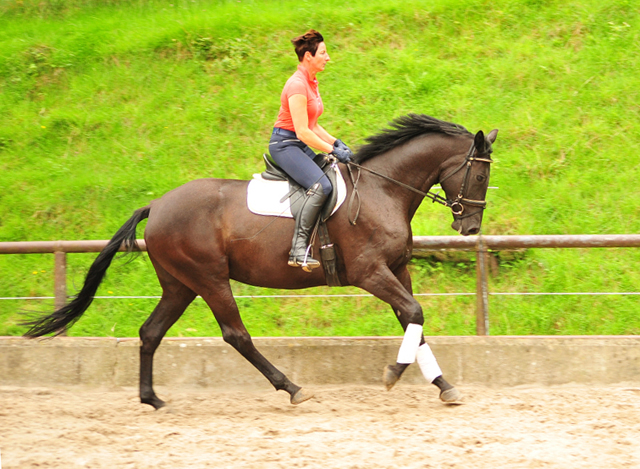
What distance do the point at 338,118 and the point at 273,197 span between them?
392 cm

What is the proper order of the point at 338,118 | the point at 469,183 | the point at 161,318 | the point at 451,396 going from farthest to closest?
1. the point at 338,118
2. the point at 161,318
3. the point at 469,183
4. the point at 451,396

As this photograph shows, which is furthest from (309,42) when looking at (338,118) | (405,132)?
(338,118)

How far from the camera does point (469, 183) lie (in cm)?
475

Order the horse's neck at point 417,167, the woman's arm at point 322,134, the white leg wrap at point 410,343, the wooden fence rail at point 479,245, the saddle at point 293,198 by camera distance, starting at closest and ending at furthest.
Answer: the white leg wrap at point 410,343, the saddle at point 293,198, the horse's neck at point 417,167, the woman's arm at point 322,134, the wooden fence rail at point 479,245

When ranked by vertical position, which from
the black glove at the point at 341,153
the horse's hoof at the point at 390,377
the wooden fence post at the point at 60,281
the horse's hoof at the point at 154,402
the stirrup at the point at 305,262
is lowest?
the horse's hoof at the point at 154,402

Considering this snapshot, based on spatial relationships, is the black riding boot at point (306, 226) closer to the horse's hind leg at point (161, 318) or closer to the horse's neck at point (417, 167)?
the horse's neck at point (417, 167)

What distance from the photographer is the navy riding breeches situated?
15.4 feet

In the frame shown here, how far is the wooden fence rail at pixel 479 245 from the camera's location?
5.29m

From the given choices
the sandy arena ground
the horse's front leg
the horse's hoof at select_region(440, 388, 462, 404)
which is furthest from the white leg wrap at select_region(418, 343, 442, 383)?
the sandy arena ground

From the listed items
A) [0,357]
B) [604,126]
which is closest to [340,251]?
[0,357]

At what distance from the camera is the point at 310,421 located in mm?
4445

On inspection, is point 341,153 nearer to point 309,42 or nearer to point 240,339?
point 309,42

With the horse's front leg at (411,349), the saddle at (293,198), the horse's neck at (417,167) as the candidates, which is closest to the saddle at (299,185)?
the saddle at (293,198)

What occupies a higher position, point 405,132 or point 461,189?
point 405,132
